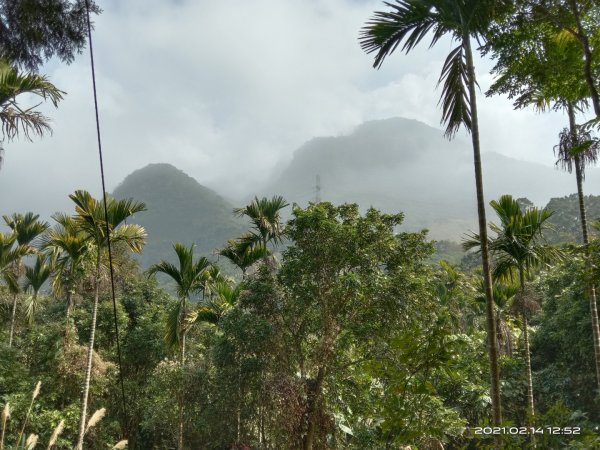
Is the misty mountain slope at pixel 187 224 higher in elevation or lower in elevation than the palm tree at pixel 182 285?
higher

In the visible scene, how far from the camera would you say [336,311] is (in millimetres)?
9648

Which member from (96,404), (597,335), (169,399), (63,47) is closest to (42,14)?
(63,47)

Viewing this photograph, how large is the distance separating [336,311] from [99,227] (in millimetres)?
5334

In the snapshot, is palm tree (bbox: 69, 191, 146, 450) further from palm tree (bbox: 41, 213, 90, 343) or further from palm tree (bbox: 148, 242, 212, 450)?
palm tree (bbox: 148, 242, 212, 450)

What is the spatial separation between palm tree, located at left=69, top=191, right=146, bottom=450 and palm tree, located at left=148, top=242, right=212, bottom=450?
58.2 inches

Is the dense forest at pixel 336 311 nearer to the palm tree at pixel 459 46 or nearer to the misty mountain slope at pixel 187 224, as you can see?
the palm tree at pixel 459 46

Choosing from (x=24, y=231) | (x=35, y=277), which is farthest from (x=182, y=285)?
(x=35, y=277)

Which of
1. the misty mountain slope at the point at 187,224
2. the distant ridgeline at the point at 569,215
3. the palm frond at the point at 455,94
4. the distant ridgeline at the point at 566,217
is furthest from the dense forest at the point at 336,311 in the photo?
the misty mountain slope at the point at 187,224

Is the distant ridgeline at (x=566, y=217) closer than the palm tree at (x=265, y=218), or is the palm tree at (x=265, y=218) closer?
the palm tree at (x=265, y=218)

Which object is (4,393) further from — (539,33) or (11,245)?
(539,33)

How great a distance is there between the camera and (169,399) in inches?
493

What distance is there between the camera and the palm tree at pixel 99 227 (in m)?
9.08

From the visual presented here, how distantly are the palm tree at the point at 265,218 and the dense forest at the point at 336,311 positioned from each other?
0.18 ft

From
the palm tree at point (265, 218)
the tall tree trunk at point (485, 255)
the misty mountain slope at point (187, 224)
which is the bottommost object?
the tall tree trunk at point (485, 255)
